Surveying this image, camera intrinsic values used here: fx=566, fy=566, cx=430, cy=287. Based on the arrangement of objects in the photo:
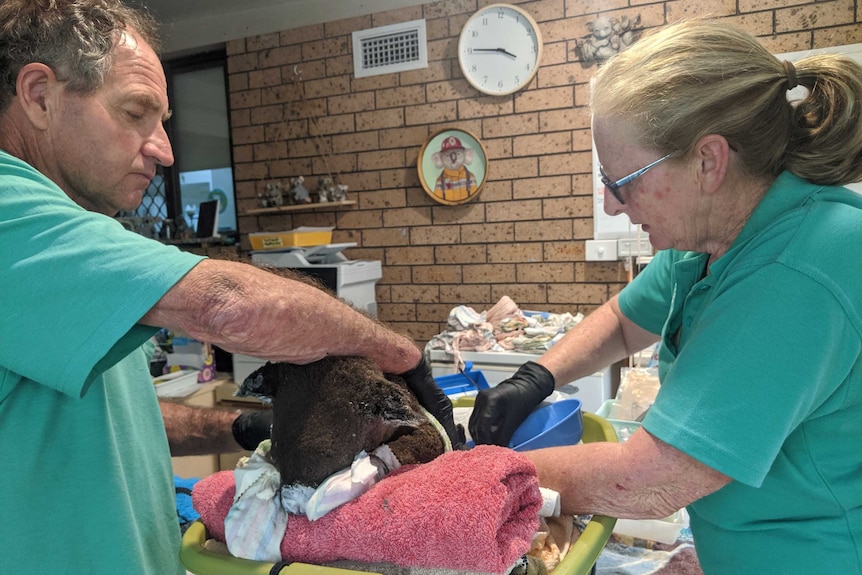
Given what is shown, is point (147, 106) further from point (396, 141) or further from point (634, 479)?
point (396, 141)

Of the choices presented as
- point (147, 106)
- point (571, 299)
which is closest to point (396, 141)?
point (571, 299)

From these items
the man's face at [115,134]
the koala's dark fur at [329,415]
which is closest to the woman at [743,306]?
the koala's dark fur at [329,415]

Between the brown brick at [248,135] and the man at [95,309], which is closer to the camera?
the man at [95,309]

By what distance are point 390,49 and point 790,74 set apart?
2.76 metres

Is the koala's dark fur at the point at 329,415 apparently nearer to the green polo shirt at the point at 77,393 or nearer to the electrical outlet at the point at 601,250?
the green polo shirt at the point at 77,393

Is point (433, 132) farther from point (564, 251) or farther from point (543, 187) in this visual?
point (564, 251)

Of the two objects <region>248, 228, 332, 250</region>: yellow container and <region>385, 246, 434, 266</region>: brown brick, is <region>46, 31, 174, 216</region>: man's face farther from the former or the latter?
<region>385, 246, 434, 266</region>: brown brick

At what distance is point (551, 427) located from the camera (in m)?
0.94

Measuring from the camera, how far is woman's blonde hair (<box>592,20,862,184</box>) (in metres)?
0.81

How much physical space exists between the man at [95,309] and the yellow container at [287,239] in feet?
6.70

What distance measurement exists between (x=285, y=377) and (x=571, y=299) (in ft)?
8.45

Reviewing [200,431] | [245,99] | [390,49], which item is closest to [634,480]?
[200,431]

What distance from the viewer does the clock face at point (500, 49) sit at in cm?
299

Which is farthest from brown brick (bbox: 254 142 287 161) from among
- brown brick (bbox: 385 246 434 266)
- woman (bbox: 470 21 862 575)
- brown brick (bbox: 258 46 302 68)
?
woman (bbox: 470 21 862 575)
